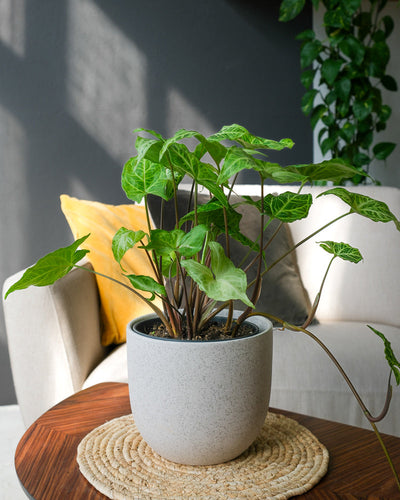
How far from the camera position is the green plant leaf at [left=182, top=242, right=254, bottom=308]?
18.5 inches

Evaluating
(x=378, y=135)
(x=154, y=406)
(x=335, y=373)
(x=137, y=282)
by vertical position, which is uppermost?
(x=378, y=135)

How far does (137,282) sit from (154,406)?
15 centimetres

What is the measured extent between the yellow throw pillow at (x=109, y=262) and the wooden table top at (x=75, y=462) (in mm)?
556

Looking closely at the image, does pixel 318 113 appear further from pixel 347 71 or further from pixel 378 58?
pixel 378 58

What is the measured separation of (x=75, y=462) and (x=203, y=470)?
169 millimetres

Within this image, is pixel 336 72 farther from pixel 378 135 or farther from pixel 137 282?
pixel 137 282

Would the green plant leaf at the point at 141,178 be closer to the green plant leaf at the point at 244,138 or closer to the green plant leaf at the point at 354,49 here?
the green plant leaf at the point at 244,138

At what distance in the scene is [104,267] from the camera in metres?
1.44

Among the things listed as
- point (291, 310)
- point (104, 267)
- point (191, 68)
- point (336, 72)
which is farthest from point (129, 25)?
point (291, 310)

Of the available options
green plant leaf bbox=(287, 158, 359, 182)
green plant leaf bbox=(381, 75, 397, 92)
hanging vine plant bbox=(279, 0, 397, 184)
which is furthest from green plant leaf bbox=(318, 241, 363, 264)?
green plant leaf bbox=(381, 75, 397, 92)

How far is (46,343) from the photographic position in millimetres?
1202

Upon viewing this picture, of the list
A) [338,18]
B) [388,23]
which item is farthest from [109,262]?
[388,23]

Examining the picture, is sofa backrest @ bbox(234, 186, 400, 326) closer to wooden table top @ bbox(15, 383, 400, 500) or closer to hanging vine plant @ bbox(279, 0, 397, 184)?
hanging vine plant @ bbox(279, 0, 397, 184)

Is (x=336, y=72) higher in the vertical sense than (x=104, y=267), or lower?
higher
